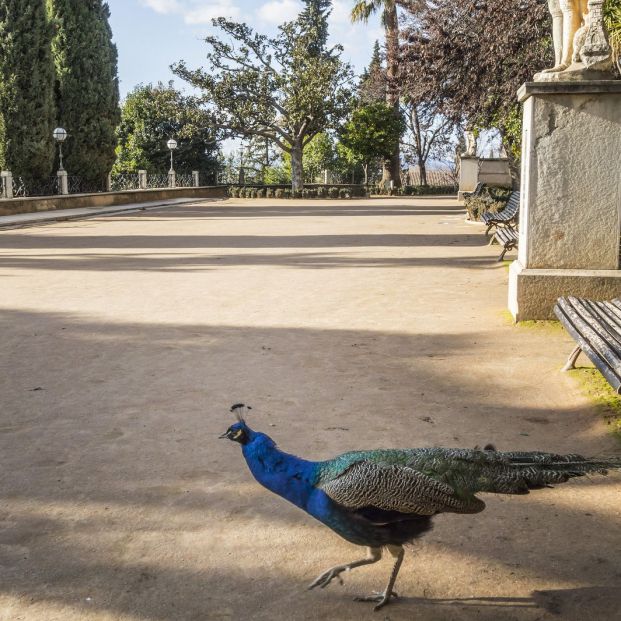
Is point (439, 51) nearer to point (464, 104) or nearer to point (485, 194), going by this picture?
point (464, 104)

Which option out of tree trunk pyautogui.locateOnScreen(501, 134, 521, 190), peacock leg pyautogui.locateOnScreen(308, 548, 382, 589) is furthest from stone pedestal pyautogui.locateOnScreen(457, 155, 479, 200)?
peacock leg pyautogui.locateOnScreen(308, 548, 382, 589)

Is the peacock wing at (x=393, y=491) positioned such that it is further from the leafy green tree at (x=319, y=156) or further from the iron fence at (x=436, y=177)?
the iron fence at (x=436, y=177)

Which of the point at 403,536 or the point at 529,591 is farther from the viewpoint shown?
the point at 529,591

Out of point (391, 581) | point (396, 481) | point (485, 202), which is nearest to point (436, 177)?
point (485, 202)

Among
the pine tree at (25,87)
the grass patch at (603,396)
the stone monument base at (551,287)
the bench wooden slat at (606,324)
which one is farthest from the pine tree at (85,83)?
the grass patch at (603,396)

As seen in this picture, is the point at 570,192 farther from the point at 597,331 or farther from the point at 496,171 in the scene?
the point at 496,171

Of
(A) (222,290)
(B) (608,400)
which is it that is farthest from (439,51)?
(B) (608,400)

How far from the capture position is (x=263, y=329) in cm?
722

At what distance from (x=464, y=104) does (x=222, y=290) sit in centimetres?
1266

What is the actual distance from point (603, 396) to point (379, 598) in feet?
9.16

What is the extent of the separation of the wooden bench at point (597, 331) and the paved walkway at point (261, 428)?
1.44 ft

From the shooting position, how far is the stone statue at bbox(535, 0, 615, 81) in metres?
6.56

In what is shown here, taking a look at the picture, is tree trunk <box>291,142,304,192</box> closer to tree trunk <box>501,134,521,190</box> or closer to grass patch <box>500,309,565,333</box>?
tree trunk <box>501,134,521,190</box>

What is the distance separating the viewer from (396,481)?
2488mm
